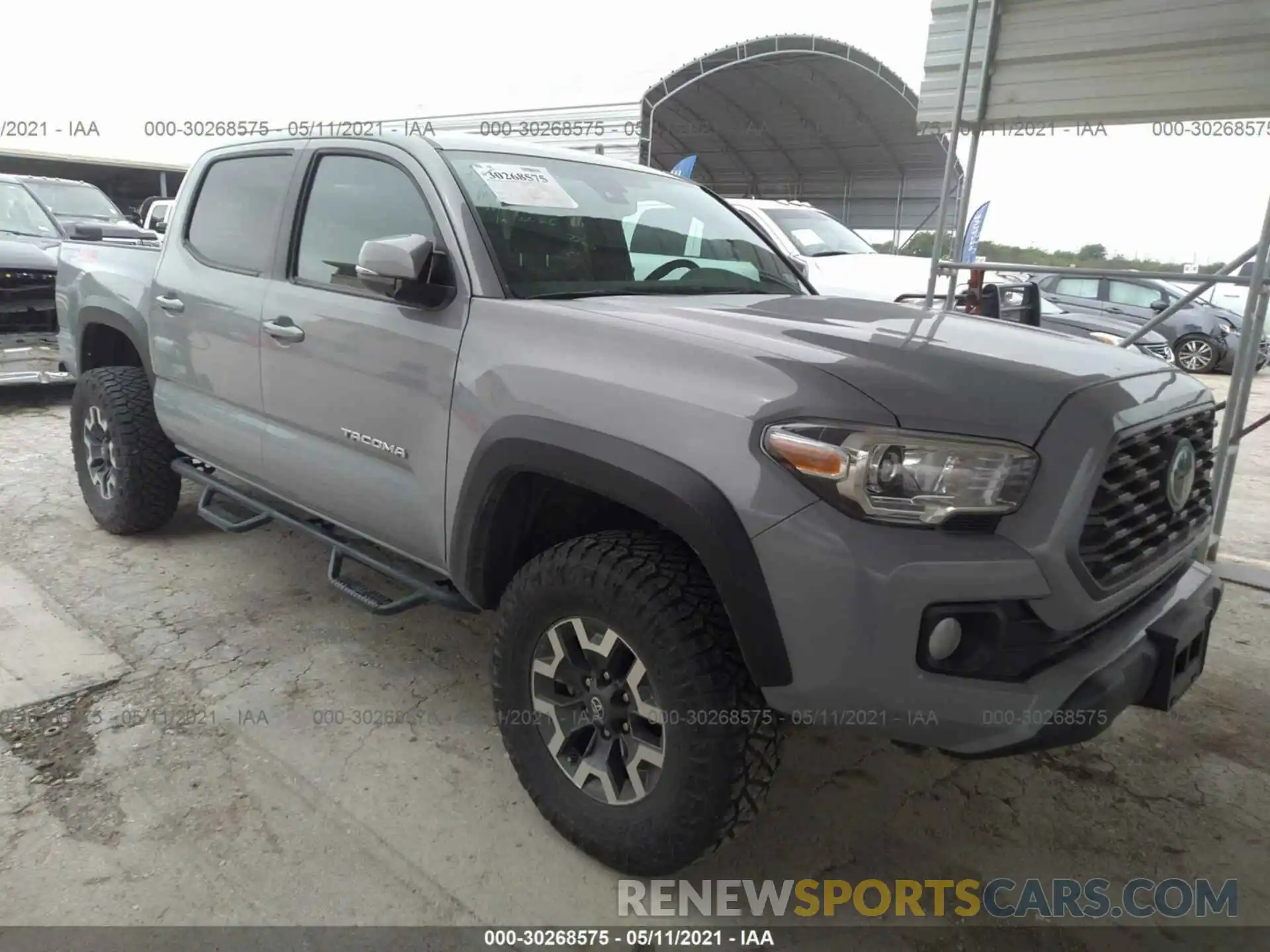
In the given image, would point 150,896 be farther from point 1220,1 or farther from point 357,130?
point 1220,1

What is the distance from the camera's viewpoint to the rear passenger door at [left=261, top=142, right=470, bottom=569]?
8.30ft

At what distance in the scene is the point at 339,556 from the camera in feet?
10.1

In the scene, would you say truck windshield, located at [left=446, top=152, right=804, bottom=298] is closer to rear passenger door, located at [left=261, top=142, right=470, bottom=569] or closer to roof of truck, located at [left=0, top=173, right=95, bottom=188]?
rear passenger door, located at [left=261, top=142, right=470, bottom=569]

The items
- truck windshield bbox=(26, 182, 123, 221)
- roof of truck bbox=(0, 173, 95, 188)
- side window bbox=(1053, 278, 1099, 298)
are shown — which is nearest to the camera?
roof of truck bbox=(0, 173, 95, 188)

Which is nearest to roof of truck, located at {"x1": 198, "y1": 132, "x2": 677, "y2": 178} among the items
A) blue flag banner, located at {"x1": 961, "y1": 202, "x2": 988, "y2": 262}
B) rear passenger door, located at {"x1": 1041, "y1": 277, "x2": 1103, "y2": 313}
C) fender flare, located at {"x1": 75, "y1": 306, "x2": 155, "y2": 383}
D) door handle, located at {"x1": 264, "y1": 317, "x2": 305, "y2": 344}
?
door handle, located at {"x1": 264, "y1": 317, "x2": 305, "y2": 344}

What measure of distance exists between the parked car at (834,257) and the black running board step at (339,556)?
5.23 meters

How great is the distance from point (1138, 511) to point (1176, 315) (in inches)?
519

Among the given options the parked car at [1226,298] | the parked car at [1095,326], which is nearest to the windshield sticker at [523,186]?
the parked car at [1095,326]

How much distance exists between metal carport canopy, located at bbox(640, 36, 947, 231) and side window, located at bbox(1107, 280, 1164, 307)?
171 inches

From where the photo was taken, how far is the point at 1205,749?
2.91 m

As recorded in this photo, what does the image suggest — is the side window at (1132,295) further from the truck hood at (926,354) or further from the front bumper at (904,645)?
the front bumper at (904,645)

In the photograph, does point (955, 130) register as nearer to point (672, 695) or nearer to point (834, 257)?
point (834, 257)

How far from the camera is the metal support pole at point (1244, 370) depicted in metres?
4.04

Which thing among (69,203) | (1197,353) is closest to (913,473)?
(69,203)
